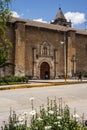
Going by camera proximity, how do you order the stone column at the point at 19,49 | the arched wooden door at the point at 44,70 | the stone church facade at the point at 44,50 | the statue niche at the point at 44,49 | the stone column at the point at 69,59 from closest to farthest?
1. the stone column at the point at 19,49
2. the stone church facade at the point at 44,50
3. the statue niche at the point at 44,49
4. the arched wooden door at the point at 44,70
5. the stone column at the point at 69,59

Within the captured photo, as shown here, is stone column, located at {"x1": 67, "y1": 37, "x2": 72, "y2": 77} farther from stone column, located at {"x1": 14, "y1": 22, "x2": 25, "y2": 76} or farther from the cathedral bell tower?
the cathedral bell tower

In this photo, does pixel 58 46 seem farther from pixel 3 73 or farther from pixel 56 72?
pixel 3 73

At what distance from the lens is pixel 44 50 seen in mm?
47875

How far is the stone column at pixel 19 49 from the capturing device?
43438mm

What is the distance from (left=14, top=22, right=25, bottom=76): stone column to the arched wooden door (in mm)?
4922

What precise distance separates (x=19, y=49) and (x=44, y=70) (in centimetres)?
684

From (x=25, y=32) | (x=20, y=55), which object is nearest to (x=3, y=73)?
(x=20, y=55)

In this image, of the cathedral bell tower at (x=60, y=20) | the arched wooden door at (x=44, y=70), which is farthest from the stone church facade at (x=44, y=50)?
the cathedral bell tower at (x=60, y=20)

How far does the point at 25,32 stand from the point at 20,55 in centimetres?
421

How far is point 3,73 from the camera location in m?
42.9

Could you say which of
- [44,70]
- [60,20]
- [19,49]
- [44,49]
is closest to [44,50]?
[44,49]

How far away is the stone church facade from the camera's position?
144 feet

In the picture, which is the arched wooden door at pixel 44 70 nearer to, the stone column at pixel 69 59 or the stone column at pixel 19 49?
the stone column at pixel 69 59

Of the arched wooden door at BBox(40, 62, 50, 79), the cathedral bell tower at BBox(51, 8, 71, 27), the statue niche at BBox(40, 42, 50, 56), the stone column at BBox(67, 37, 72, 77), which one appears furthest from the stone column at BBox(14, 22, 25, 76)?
the cathedral bell tower at BBox(51, 8, 71, 27)
